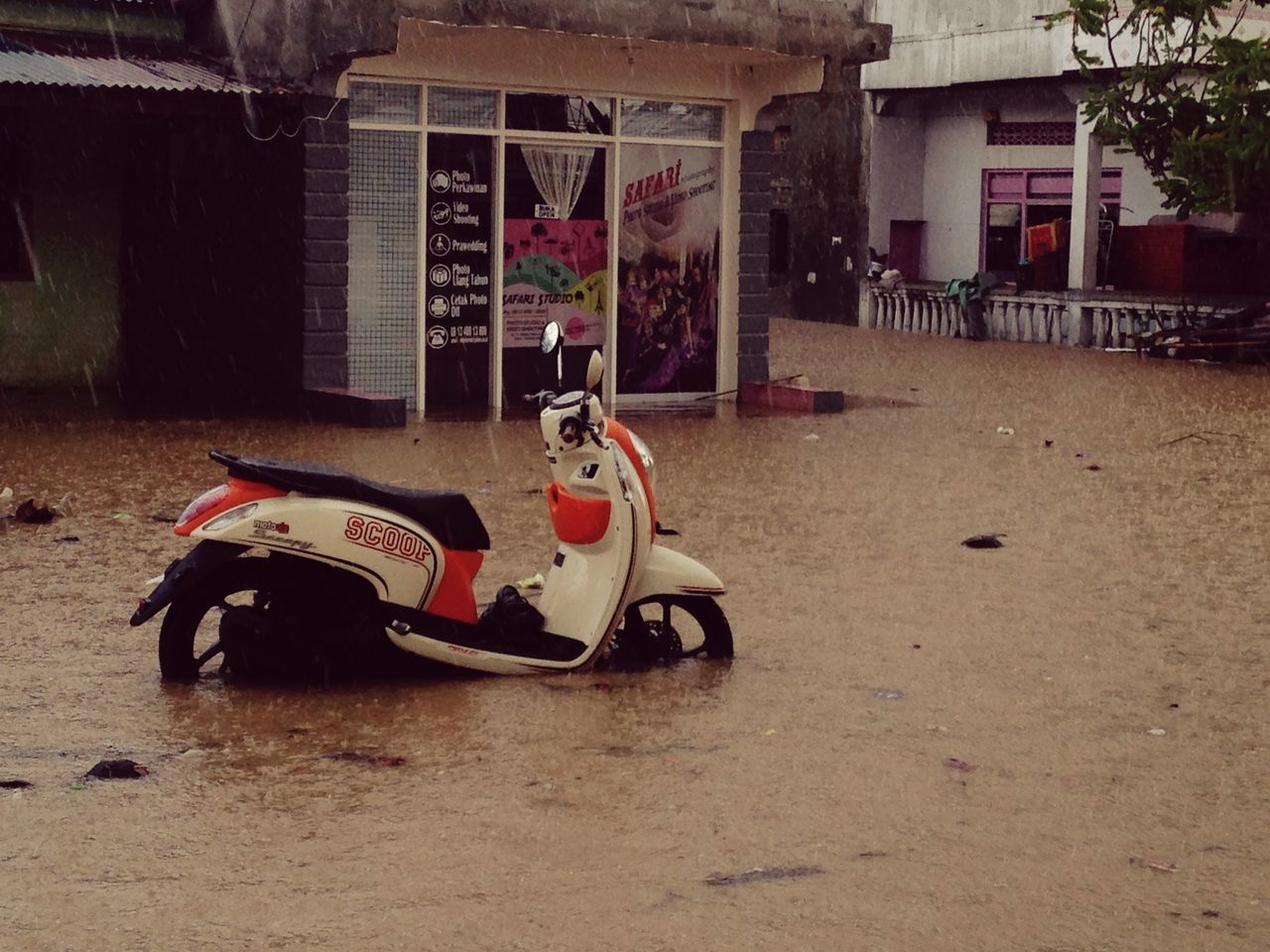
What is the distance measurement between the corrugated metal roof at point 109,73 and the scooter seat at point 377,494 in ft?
27.3

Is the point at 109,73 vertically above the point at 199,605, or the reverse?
the point at 109,73

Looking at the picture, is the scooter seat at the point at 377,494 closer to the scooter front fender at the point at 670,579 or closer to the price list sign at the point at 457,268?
the scooter front fender at the point at 670,579

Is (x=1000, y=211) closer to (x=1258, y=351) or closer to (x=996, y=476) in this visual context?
(x=1258, y=351)

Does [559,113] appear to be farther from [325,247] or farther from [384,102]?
[325,247]

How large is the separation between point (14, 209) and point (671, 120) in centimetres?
590

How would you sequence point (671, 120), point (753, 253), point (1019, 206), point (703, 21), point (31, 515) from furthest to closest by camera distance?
point (1019, 206)
point (753, 253)
point (671, 120)
point (703, 21)
point (31, 515)

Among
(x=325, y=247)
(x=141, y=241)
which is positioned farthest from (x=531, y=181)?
(x=141, y=241)

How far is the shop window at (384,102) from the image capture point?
53.1ft

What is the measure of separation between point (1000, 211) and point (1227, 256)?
469 centimetres

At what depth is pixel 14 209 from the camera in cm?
1756

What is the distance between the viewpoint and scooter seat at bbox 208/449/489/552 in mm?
6453

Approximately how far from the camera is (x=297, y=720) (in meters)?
6.15

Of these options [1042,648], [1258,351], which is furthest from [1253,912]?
[1258,351]

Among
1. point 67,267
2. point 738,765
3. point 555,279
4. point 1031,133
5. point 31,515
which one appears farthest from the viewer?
point 1031,133
